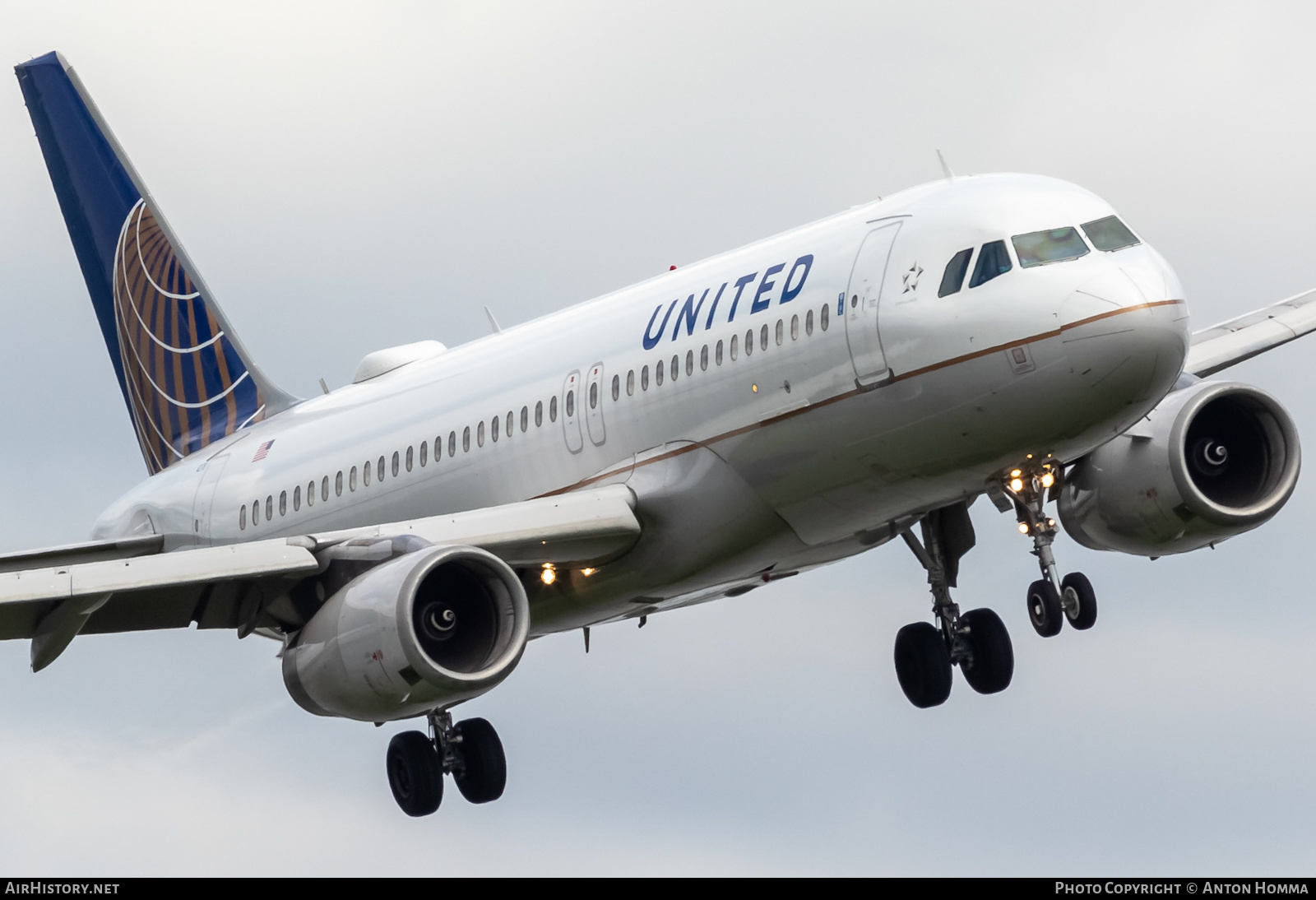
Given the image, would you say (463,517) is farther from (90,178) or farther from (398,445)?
(90,178)

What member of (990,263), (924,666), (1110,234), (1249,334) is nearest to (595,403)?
(924,666)

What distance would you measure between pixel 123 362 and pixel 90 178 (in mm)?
3296

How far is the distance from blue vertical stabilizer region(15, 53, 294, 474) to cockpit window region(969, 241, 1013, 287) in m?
15.5

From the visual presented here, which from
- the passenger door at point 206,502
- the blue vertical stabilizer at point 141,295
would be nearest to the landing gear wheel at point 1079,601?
the passenger door at point 206,502

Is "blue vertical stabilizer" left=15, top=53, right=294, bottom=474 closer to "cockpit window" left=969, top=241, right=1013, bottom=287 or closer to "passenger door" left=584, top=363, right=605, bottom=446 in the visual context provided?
"passenger door" left=584, top=363, right=605, bottom=446

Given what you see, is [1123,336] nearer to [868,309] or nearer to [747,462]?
[868,309]

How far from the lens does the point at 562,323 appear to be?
30.2 m

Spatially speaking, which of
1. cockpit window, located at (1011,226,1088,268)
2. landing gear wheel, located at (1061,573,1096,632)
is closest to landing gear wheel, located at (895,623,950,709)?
landing gear wheel, located at (1061,573,1096,632)

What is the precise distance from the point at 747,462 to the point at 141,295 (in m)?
16.8

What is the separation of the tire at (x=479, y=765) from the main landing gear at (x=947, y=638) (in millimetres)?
5535

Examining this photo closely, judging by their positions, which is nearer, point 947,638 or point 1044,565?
point 1044,565

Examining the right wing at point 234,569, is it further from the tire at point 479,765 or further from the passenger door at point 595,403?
the tire at point 479,765

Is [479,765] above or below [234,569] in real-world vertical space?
below

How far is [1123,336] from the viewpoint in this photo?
23422 mm
